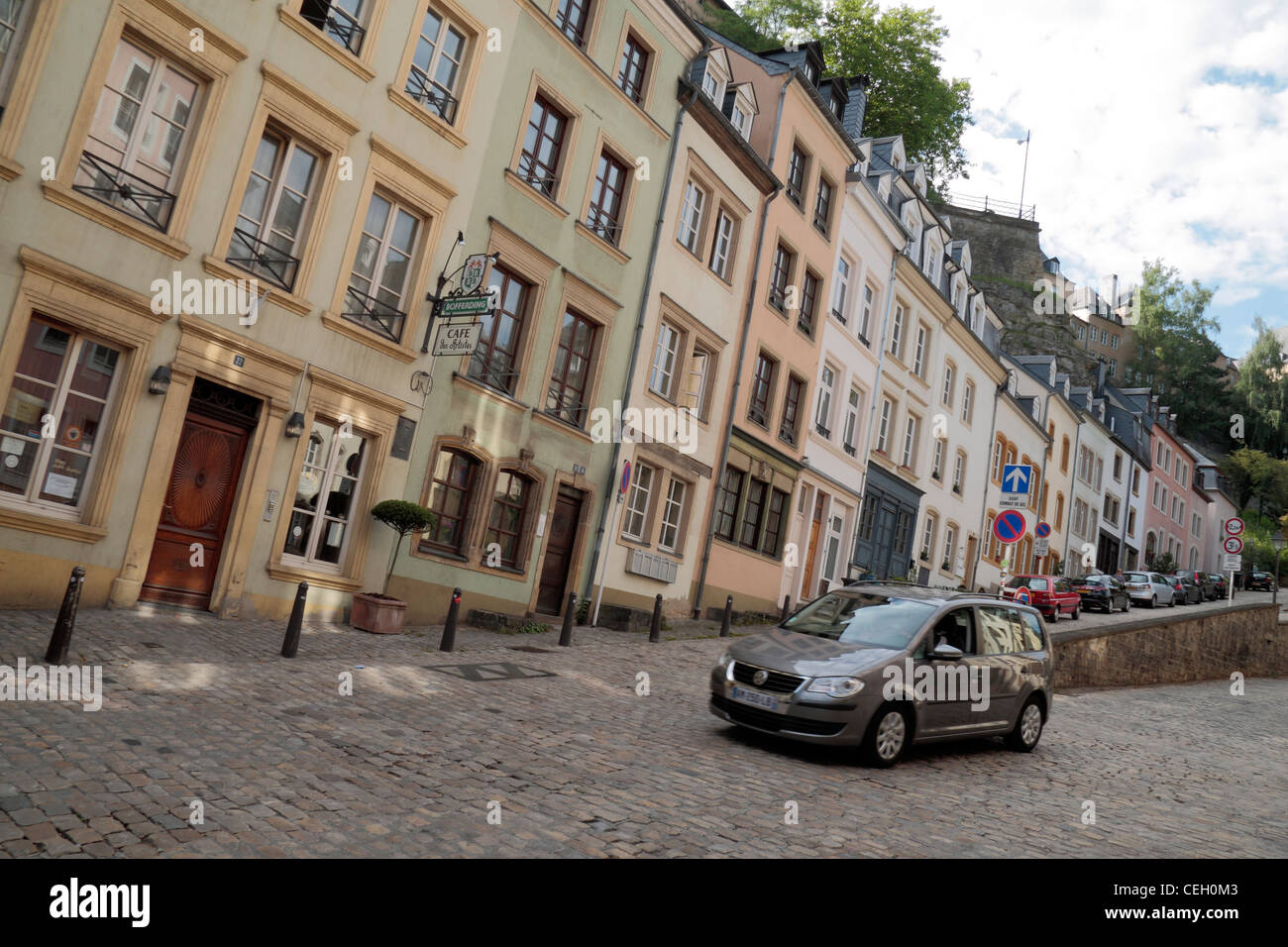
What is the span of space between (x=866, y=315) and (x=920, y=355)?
15.1ft

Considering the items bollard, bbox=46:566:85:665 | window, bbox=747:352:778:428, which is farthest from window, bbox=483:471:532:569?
bollard, bbox=46:566:85:665

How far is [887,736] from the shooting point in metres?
8.80

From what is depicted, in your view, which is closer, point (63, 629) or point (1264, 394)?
point (63, 629)

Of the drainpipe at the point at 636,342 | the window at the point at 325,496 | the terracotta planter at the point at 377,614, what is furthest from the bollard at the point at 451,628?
the drainpipe at the point at 636,342

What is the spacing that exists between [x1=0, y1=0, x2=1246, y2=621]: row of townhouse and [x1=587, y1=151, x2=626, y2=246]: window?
0.22 feet

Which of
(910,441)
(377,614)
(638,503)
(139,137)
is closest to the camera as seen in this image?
(139,137)

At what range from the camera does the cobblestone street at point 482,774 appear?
523 centimetres

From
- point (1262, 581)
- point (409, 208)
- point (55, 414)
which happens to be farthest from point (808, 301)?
point (1262, 581)

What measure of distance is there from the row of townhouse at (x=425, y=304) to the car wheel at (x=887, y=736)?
833cm

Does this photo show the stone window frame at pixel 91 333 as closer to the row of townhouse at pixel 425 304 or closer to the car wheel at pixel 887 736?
the row of townhouse at pixel 425 304

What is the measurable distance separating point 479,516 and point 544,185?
6.24m

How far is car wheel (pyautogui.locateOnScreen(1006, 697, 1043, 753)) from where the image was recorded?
35.4ft

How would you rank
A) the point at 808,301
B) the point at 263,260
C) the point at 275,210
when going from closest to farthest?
the point at 263,260 → the point at 275,210 → the point at 808,301

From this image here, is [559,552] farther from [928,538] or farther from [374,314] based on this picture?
[928,538]
